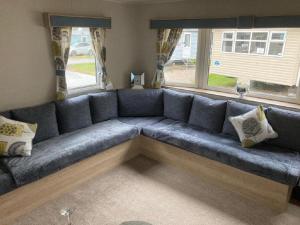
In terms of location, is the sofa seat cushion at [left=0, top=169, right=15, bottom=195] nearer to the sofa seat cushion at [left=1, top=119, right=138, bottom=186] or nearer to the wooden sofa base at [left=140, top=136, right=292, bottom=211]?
the sofa seat cushion at [left=1, top=119, right=138, bottom=186]

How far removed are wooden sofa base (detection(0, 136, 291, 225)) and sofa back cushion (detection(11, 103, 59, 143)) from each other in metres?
0.58

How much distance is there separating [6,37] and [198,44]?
2.55 m

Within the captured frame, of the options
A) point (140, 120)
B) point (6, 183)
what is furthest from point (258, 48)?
point (6, 183)

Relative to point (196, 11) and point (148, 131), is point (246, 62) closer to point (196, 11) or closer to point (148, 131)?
point (196, 11)

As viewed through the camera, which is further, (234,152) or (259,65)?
(259,65)

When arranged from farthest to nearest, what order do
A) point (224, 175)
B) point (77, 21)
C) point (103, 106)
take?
1. point (103, 106)
2. point (77, 21)
3. point (224, 175)

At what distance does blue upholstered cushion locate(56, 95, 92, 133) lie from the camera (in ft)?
10.2

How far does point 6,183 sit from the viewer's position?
210 cm

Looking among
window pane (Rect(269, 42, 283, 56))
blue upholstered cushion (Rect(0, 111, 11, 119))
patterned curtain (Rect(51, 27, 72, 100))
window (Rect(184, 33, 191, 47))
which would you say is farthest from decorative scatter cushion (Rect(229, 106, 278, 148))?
blue upholstered cushion (Rect(0, 111, 11, 119))

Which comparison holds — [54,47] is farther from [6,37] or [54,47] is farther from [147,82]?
[147,82]

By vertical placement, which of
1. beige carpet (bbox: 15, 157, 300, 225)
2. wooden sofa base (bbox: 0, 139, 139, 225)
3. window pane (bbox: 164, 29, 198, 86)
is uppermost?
window pane (bbox: 164, 29, 198, 86)

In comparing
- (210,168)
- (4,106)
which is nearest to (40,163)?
(4,106)

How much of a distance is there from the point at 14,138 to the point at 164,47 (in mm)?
2517

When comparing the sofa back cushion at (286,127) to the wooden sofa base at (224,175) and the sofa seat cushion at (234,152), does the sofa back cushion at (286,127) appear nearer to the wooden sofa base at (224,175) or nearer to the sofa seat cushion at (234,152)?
the sofa seat cushion at (234,152)
